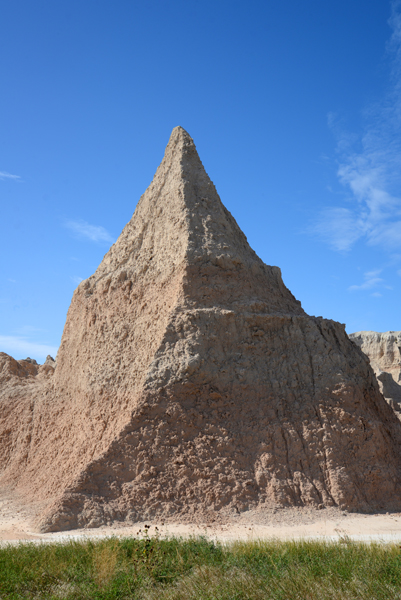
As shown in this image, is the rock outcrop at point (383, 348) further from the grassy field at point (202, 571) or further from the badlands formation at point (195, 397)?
the grassy field at point (202, 571)

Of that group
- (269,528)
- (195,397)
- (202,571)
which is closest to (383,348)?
(195,397)

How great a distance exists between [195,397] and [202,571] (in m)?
6.01

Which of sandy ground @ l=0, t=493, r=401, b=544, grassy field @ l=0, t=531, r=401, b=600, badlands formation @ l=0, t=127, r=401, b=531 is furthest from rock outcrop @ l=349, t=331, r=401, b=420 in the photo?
grassy field @ l=0, t=531, r=401, b=600

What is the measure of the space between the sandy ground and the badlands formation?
33 cm

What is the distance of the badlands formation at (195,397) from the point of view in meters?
12.1

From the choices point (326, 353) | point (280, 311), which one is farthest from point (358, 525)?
point (280, 311)

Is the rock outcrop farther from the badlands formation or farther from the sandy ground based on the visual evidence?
the sandy ground

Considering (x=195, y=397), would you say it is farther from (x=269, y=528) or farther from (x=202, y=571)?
(x=202, y=571)

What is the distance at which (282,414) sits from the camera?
523 inches

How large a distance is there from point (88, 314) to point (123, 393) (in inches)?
178

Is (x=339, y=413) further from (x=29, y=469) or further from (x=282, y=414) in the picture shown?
(x=29, y=469)

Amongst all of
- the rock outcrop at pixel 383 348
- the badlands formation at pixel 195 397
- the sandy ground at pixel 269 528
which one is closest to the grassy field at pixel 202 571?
the sandy ground at pixel 269 528

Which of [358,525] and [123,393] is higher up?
[123,393]

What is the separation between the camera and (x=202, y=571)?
23.9 feet
